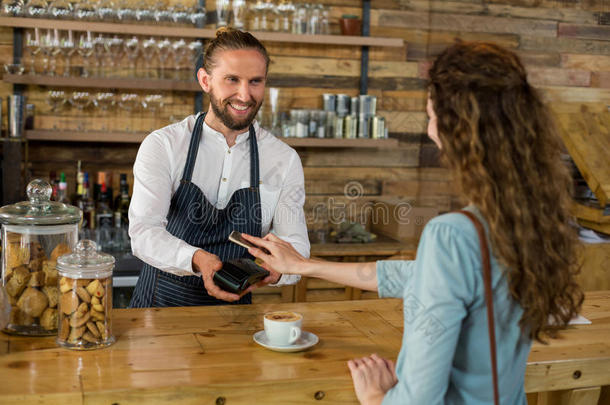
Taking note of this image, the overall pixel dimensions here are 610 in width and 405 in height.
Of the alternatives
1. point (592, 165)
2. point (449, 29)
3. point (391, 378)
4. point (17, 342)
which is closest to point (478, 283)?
point (391, 378)

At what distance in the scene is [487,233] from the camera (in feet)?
3.95

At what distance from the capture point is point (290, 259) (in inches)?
69.0

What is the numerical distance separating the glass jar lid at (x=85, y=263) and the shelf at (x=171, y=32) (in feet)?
7.57

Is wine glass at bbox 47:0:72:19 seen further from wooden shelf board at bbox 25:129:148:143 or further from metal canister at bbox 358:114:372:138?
metal canister at bbox 358:114:372:138

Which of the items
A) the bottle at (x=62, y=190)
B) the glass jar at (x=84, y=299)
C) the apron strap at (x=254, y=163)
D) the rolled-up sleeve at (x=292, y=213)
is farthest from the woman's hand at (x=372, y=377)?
the bottle at (x=62, y=190)

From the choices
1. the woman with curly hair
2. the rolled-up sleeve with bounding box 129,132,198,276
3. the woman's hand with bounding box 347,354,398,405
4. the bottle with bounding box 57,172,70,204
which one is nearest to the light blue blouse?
the woman with curly hair

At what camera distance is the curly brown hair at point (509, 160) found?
1186 mm

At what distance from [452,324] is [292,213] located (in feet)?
4.49

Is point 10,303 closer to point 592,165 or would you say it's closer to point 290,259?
point 290,259

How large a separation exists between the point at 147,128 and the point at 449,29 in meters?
1.96

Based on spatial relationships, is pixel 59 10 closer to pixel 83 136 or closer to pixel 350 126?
pixel 83 136

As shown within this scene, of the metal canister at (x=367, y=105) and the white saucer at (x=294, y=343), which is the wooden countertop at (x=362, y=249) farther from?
the white saucer at (x=294, y=343)

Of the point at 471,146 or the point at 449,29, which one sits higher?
the point at 449,29

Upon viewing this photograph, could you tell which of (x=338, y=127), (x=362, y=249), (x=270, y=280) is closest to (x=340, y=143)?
(x=338, y=127)
